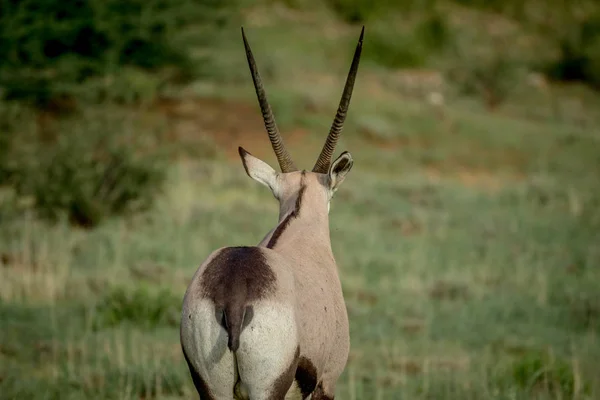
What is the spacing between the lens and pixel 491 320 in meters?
9.45

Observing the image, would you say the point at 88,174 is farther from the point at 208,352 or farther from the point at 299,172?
the point at 208,352

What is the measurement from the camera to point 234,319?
3.78 m

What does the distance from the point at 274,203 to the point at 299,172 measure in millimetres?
10280

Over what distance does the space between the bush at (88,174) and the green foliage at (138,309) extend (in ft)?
13.5

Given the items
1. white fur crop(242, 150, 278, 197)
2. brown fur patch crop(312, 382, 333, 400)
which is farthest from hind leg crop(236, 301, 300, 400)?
white fur crop(242, 150, 278, 197)

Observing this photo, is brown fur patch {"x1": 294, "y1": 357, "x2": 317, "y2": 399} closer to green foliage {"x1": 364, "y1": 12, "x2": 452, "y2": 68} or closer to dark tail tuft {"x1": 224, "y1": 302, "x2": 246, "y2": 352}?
dark tail tuft {"x1": 224, "y1": 302, "x2": 246, "y2": 352}

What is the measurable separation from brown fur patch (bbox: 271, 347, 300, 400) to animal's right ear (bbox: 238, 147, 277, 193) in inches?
58.9

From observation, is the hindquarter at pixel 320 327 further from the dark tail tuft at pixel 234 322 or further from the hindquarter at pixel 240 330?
the dark tail tuft at pixel 234 322

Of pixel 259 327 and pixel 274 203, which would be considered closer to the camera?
pixel 259 327

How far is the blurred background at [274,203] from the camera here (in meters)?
7.48

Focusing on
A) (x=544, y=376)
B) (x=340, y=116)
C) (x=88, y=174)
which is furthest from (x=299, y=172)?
(x=88, y=174)

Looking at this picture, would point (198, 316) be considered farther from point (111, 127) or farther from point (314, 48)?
point (314, 48)

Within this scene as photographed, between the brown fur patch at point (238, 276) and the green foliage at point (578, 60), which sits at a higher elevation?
the brown fur patch at point (238, 276)

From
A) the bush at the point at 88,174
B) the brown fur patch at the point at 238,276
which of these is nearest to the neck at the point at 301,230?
the brown fur patch at the point at 238,276
